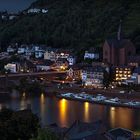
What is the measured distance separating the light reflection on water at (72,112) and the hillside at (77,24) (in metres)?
6.65

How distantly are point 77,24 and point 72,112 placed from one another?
13.7 meters

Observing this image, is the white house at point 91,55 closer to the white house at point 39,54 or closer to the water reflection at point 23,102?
the white house at point 39,54

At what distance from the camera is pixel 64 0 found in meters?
33.1

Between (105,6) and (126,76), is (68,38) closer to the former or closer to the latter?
(105,6)

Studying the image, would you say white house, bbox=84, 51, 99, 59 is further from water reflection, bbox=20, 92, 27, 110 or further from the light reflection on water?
the light reflection on water

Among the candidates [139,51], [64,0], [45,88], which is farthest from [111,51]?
[64,0]

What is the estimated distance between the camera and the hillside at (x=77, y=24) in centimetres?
2527

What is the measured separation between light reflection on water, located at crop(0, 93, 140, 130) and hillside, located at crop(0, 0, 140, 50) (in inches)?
262

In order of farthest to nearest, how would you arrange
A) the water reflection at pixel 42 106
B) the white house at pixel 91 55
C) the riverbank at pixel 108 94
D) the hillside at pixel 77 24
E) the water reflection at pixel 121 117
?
the hillside at pixel 77 24 → the white house at pixel 91 55 → the riverbank at pixel 108 94 → the water reflection at pixel 42 106 → the water reflection at pixel 121 117

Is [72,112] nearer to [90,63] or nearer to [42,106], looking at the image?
[42,106]

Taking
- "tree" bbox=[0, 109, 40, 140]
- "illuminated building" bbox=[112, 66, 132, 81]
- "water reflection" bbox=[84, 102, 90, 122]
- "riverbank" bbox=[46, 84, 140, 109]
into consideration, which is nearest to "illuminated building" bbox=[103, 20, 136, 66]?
"illuminated building" bbox=[112, 66, 132, 81]

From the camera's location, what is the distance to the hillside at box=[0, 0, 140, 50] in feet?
82.9

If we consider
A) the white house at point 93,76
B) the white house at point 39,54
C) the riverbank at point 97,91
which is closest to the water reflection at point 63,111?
the riverbank at point 97,91

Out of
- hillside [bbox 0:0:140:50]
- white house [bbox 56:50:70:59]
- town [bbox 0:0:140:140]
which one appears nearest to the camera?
town [bbox 0:0:140:140]
